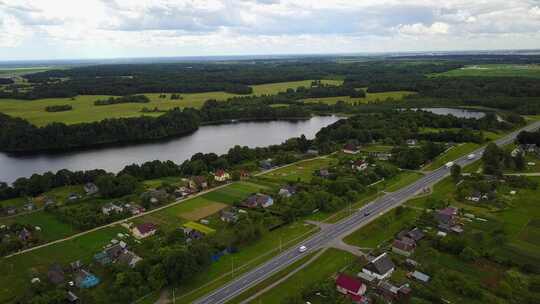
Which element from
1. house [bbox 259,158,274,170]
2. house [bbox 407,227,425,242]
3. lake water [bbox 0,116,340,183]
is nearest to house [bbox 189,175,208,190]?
house [bbox 259,158,274,170]

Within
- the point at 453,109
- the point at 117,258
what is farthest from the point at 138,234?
the point at 453,109

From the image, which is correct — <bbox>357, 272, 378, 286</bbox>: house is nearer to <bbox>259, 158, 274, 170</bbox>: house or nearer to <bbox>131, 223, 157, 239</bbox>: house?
<bbox>131, 223, 157, 239</bbox>: house

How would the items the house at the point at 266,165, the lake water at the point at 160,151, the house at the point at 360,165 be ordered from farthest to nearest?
the lake water at the point at 160,151 < the house at the point at 266,165 < the house at the point at 360,165

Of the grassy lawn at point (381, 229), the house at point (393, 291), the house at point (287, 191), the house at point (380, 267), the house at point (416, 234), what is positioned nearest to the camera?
the house at point (393, 291)

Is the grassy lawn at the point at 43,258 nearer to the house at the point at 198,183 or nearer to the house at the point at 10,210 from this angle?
the house at the point at 10,210

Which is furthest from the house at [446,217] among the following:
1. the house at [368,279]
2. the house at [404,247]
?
the house at [368,279]

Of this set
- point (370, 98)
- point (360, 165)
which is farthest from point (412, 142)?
point (370, 98)

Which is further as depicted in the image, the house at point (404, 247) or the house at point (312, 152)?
the house at point (312, 152)
